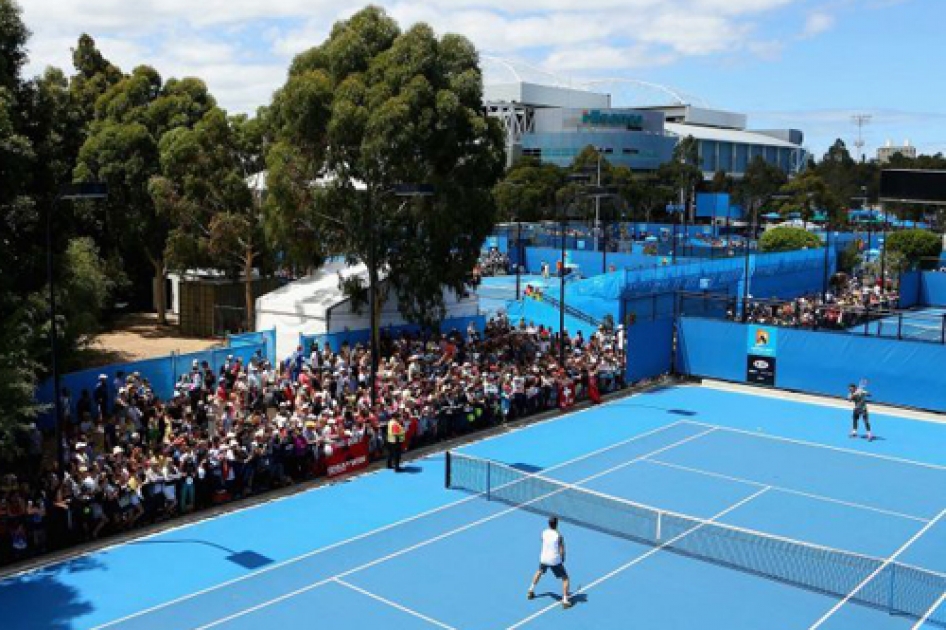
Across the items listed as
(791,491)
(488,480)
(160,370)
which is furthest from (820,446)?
(160,370)

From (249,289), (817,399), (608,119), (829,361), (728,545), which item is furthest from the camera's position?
(608,119)

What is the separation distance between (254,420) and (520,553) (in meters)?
7.58

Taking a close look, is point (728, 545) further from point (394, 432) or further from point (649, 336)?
point (649, 336)

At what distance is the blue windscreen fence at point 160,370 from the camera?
23.6m

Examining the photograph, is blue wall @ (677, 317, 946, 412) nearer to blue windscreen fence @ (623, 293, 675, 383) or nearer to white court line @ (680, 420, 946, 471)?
blue windscreen fence @ (623, 293, 675, 383)

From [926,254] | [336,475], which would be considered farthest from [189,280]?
[926,254]

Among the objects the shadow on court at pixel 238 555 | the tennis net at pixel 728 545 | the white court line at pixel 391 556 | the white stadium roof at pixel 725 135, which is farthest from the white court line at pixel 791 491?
the white stadium roof at pixel 725 135

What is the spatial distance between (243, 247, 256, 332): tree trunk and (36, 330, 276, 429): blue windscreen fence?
7.84 metres

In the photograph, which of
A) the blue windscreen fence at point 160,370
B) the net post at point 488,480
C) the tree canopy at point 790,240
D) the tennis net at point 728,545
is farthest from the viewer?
the tree canopy at point 790,240

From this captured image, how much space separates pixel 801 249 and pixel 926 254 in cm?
866

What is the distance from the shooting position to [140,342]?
127 ft

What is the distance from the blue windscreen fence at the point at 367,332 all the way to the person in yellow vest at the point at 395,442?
700 centimetres

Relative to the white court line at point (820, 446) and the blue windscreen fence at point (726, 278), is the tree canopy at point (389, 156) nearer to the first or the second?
the white court line at point (820, 446)

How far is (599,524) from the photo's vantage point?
19.8 m
